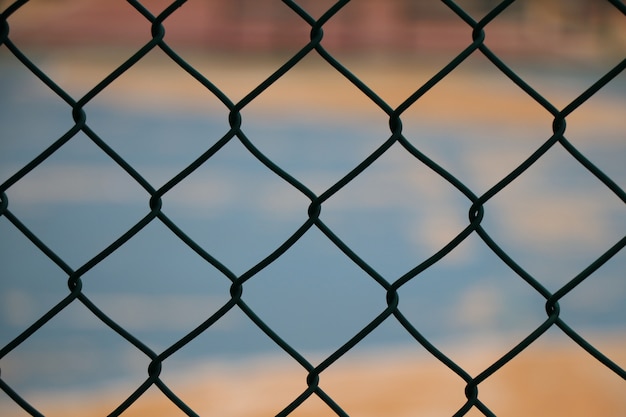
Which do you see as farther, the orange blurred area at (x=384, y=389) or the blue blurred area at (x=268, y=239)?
the blue blurred area at (x=268, y=239)

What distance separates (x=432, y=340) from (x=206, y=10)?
4211 millimetres

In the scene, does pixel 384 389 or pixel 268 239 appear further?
pixel 268 239

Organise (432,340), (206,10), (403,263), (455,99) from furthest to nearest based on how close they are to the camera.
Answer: (206,10) → (455,99) → (403,263) → (432,340)

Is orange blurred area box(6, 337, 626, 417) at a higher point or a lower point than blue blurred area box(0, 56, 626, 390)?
lower

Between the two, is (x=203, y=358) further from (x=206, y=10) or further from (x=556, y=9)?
(x=556, y=9)

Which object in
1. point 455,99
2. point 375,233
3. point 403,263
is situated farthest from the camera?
point 455,99

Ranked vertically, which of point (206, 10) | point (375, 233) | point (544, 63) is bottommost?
point (375, 233)

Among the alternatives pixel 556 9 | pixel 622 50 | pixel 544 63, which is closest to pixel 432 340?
pixel 544 63

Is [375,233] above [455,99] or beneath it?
beneath

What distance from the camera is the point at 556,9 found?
607 cm

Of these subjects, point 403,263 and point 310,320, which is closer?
point 310,320

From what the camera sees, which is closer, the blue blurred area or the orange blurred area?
the orange blurred area

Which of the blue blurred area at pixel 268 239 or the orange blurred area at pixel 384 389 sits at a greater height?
the blue blurred area at pixel 268 239

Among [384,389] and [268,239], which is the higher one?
[268,239]
